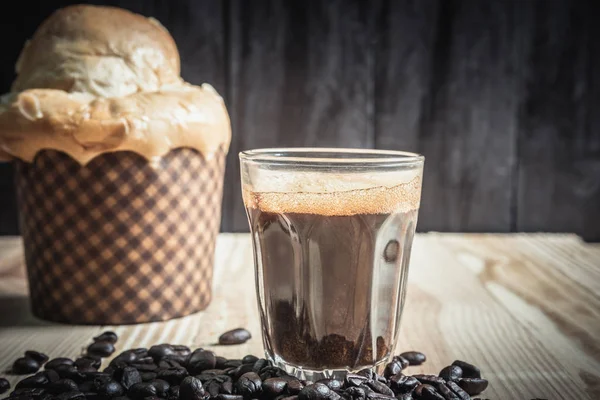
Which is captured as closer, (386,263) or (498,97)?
(386,263)

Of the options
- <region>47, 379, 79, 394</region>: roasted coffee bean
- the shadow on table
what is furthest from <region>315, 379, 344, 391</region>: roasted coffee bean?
the shadow on table

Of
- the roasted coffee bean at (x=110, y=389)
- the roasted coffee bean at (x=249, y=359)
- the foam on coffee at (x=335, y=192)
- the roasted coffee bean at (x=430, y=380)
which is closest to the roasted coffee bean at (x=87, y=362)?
the roasted coffee bean at (x=110, y=389)

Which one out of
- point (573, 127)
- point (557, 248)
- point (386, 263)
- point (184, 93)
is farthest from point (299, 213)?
point (573, 127)

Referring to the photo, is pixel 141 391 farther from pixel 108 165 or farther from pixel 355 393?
pixel 108 165

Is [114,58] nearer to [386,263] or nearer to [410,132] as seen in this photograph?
[386,263]

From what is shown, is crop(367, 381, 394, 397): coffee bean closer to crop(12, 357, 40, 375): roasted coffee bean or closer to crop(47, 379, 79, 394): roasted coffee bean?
crop(47, 379, 79, 394): roasted coffee bean
